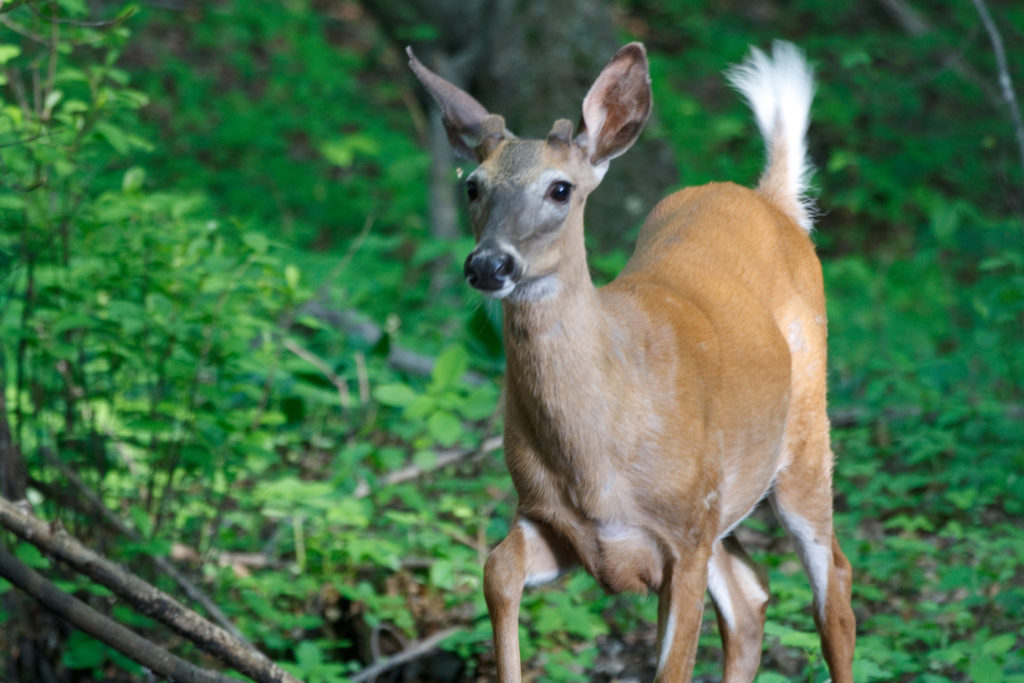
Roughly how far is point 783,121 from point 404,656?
2.40 metres

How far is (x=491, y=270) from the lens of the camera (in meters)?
2.72

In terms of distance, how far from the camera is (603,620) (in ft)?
15.1

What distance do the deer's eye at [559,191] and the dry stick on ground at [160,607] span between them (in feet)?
4.54

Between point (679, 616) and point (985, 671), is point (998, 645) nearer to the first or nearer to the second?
point (985, 671)

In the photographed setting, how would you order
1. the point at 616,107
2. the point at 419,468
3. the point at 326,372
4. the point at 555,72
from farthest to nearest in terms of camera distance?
the point at 555,72 → the point at 419,468 → the point at 326,372 → the point at 616,107

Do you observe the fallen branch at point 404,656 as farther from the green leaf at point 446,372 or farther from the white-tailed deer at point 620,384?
the white-tailed deer at point 620,384

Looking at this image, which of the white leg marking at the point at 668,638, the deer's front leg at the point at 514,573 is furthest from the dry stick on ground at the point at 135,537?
the white leg marking at the point at 668,638

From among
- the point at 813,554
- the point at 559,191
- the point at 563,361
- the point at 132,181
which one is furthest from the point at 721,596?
the point at 132,181

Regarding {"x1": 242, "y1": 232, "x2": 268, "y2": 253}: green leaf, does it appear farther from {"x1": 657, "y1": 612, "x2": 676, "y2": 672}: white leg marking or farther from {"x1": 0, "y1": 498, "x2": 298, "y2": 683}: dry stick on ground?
{"x1": 657, "y1": 612, "x2": 676, "y2": 672}: white leg marking

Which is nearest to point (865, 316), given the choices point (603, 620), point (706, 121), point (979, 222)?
point (979, 222)

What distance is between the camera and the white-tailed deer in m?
2.99

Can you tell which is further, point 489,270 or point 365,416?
point 365,416

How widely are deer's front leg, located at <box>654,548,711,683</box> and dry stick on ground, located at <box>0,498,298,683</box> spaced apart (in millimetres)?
962

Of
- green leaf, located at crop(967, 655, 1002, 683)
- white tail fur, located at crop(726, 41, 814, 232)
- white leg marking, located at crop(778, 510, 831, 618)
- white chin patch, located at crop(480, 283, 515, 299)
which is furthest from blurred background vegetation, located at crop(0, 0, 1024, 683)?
white chin patch, located at crop(480, 283, 515, 299)
